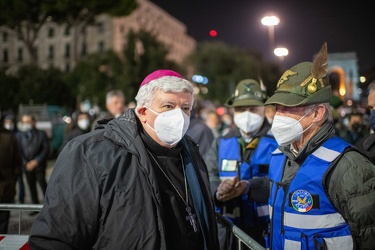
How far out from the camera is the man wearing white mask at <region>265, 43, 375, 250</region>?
86.0 inches

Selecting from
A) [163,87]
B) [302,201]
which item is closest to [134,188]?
[163,87]

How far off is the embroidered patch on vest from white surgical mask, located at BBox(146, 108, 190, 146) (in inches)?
30.7

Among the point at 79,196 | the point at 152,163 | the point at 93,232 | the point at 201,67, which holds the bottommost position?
the point at 93,232

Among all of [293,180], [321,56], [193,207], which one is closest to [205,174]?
[193,207]

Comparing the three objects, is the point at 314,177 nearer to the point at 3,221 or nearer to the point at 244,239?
the point at 244,239

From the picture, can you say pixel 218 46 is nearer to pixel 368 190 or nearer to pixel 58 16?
pixel 58 16

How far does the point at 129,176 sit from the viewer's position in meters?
2.16

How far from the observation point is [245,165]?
150 inches

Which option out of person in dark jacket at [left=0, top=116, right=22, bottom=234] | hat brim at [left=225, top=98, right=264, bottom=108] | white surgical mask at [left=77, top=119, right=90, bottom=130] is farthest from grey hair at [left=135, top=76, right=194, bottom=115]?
white surgical mask at [left=77, top=119, right=90, bottom=130]

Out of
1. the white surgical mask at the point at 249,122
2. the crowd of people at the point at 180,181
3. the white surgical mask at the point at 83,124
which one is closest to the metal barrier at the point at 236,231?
the crowd of people at the point at 180,181

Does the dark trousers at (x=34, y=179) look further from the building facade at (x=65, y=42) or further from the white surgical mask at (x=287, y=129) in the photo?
the building facade at (x=65, y=42)

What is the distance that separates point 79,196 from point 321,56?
5.56 feet

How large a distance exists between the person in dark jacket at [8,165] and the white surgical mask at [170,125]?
3.98 m

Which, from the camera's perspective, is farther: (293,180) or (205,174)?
(205,174)
